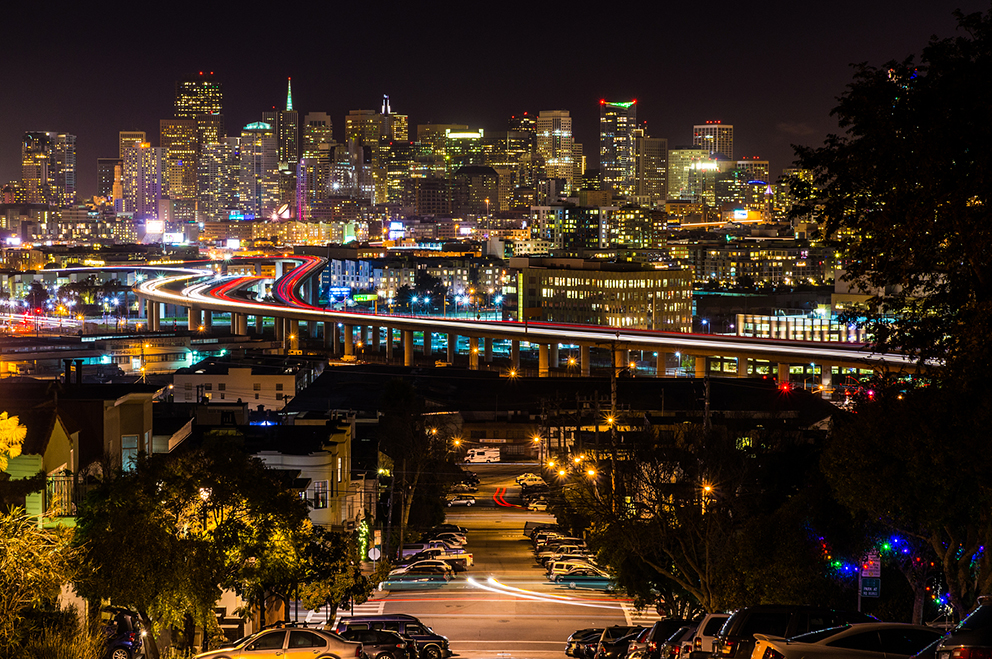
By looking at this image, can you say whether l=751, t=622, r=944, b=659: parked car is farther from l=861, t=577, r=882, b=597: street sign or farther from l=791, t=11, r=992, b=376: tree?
l=861, t=577, r=882, b=597: street sign

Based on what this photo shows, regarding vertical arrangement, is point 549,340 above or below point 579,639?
above

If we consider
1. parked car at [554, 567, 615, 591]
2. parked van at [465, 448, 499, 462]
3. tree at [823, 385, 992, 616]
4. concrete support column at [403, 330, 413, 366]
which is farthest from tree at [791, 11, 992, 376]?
concrete support column at [403, 330, 413, 366]

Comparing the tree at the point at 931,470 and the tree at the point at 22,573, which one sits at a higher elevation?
the tree at the point at 931,470

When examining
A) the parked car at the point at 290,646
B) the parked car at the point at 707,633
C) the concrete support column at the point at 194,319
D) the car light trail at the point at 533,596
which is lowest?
the car light trail at the point at 533,596

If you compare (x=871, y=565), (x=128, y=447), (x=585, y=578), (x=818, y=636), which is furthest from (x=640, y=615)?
(x=818, y=636)

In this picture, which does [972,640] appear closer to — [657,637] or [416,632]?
[657,637]

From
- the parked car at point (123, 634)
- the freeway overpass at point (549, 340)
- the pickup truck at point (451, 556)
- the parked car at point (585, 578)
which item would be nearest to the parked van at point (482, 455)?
the freeway overpass at point (549, 340)

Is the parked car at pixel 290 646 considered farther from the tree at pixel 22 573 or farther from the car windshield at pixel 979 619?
the car windshield at pixel 979 619
